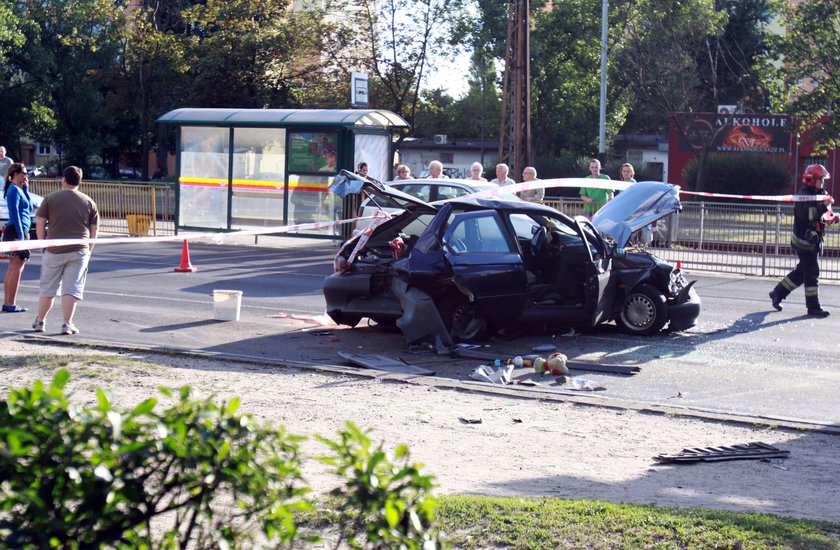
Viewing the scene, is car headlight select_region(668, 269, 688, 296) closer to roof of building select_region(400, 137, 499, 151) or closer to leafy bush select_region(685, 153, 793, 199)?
leafy bush select_region(685, 153, 793, 199)

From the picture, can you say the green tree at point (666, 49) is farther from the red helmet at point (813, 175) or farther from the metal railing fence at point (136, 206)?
the red helmet at point (813, 175)

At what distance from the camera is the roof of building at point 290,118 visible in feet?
74.0

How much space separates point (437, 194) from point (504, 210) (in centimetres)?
744

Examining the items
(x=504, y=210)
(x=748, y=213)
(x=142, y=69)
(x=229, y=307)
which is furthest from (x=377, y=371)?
(x=142, y=69)

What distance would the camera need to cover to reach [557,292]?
11.8 meters

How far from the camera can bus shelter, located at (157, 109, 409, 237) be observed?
74.8 ft

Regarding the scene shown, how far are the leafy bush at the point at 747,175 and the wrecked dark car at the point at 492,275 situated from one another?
3341 centimetres

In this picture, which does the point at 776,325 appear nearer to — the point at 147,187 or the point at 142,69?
the point at 147,187

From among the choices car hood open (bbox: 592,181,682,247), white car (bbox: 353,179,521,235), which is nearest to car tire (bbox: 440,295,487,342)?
car hood open (bbox: 592,181,682,247)

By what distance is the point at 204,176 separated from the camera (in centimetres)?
2436

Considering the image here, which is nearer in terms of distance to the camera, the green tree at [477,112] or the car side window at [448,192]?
the car side window at [448,192]

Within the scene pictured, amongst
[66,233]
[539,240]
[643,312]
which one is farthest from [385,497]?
[643,312]

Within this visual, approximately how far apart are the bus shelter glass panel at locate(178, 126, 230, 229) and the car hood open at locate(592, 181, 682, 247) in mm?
12702

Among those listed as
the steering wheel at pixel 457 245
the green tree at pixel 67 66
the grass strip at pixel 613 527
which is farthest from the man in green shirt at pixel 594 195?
the green tree at pixel 67 66
